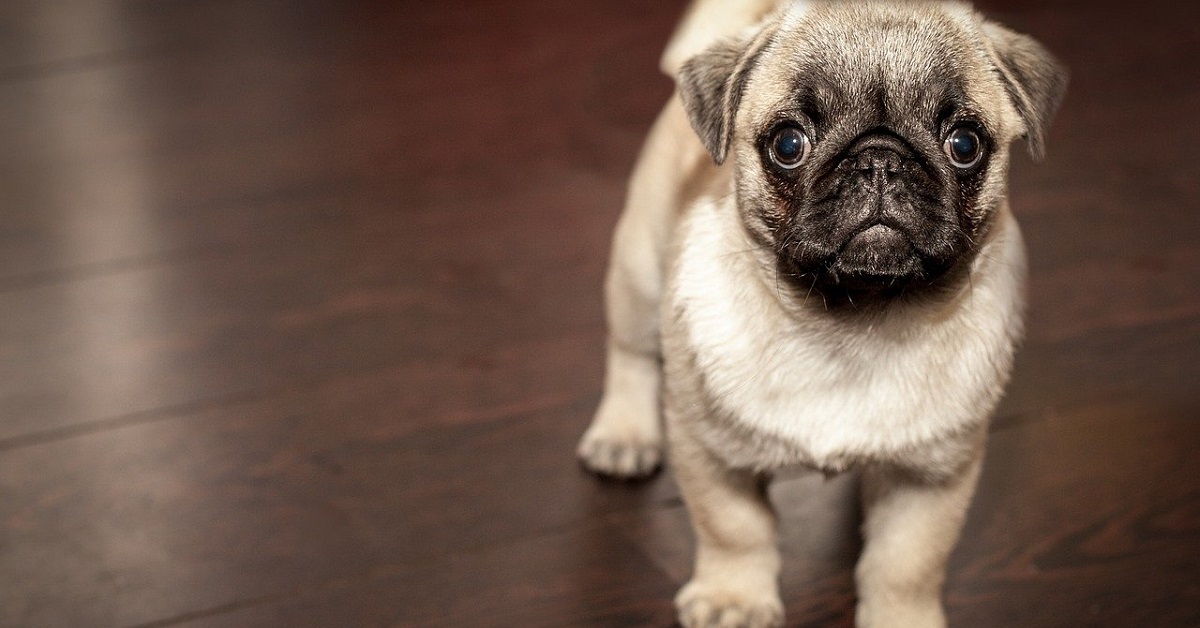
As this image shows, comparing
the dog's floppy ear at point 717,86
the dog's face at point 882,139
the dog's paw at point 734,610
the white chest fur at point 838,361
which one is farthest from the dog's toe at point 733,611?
the dog's floppy ear at point 717,86

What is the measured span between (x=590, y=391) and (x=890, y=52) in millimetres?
1165

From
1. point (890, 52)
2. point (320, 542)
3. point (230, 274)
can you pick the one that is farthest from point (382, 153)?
point (890, 52)

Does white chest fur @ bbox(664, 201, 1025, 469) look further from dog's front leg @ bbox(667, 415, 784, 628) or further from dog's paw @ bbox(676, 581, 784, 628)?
dog's paw @ bbox(676, 581, 784, 628)

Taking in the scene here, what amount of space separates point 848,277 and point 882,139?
183 millimetres

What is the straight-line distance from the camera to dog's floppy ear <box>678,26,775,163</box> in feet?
6.27

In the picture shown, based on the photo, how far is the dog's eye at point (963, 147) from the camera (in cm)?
178

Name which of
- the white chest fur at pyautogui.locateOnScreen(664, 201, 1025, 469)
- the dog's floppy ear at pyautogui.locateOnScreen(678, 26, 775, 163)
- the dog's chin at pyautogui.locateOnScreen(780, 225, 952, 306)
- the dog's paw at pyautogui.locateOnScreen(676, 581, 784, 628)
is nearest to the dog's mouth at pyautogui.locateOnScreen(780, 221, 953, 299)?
the dog's chin at pyautogui.locateOnScreen(780, 225, 952, 306)

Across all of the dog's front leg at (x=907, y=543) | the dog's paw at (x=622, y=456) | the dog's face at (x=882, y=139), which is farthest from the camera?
the dog's paw at (x=622, y=456)

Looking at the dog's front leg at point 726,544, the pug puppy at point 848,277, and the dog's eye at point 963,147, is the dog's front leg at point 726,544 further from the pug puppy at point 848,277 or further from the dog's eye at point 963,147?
the dog's eye at point 963,147

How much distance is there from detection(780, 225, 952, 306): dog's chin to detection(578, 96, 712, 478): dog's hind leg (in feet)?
1.52

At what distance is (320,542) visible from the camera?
2412mm

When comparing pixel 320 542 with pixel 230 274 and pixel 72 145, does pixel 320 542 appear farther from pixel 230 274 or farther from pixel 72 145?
pixel 72 145

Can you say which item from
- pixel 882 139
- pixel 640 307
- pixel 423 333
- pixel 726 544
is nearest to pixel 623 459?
pixel 640 307

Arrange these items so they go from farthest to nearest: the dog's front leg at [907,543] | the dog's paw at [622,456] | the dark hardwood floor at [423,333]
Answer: the dog's paw at [622,456], the dark hardwood floor at [423,333], the dog's front leg at [907,543]
